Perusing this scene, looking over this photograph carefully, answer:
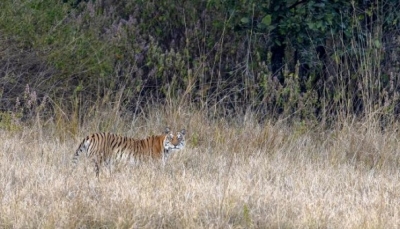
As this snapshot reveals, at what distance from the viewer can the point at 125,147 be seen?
Result: 9.50 metres

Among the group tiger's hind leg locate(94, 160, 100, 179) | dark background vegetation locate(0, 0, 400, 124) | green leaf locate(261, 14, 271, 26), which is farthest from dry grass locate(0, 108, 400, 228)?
green leaf locate(261, 14, 271, 26)

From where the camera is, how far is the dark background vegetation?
11422mm

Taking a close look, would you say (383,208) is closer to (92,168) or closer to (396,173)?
(396,173)

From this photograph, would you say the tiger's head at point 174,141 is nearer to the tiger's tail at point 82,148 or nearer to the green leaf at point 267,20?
the tiger's tail at point 82,148

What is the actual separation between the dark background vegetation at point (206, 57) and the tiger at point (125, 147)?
58.4 inches

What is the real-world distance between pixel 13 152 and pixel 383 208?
3.75 meters

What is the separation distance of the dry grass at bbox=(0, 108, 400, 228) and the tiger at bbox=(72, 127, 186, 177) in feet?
0.52

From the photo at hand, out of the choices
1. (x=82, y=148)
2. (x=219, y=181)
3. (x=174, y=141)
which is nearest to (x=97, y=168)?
(x=82, y=148)

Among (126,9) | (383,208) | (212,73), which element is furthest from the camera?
(126,9)

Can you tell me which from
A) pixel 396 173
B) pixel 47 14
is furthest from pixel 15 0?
pixel 396 173

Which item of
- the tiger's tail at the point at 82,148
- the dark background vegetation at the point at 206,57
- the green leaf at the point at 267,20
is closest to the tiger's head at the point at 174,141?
the tiger's tail at the point at 82,148

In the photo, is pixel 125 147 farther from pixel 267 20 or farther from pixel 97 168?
pixel 267 20

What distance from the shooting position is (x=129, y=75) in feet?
39.9

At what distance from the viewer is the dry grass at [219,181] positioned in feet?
23.8
